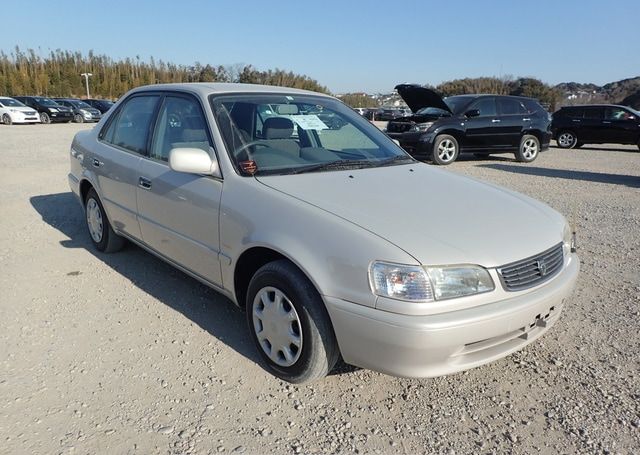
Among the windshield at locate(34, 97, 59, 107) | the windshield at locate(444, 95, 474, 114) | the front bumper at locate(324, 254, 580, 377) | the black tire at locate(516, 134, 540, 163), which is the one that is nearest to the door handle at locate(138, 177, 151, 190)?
the front bumper at locate(324, 254, 580, 377)

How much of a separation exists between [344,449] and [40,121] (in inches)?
1141

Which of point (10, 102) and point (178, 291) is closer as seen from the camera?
point (178, 291)

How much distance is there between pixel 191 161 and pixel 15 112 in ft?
86.4

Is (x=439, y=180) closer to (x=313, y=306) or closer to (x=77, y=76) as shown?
(x=313, y=306)

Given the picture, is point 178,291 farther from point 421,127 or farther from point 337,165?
point 421,127

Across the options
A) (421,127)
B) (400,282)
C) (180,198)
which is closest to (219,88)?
(180,198)

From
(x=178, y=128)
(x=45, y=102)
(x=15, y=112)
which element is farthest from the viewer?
(x=45, y=102)

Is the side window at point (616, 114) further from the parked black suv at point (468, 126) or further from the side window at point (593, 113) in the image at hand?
the parked black suv at point (468, 126)

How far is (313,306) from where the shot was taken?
8.06 ft

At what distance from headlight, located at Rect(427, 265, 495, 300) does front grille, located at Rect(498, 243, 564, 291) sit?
11 centimetres

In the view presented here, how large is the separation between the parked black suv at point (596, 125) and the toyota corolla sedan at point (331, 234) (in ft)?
51.5

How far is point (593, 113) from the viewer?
55.4ft

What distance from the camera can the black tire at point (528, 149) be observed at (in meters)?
12.3

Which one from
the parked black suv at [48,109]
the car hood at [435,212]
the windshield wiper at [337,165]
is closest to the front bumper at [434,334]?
the car hood at [435,212]
